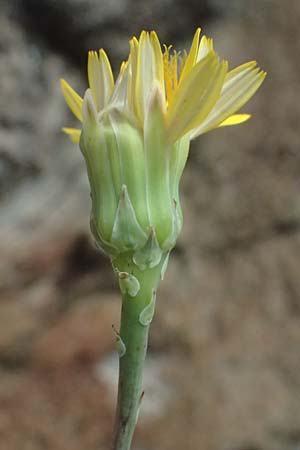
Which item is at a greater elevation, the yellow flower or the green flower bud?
the yellow flower

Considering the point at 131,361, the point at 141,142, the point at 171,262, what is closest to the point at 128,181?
the point at 141,142

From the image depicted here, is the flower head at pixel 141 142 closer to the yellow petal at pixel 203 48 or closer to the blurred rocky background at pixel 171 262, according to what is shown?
the yellow petal at pixel 203 48

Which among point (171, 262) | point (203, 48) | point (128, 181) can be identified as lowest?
point (171, 262)

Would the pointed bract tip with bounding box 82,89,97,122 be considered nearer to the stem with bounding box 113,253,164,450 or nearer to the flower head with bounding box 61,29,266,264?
the flower head with bounding box 61,29,266,264

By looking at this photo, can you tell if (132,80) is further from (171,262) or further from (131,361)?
(171,262)

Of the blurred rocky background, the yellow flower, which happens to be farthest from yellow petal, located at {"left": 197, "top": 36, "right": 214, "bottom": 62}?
the blurred rocky background
